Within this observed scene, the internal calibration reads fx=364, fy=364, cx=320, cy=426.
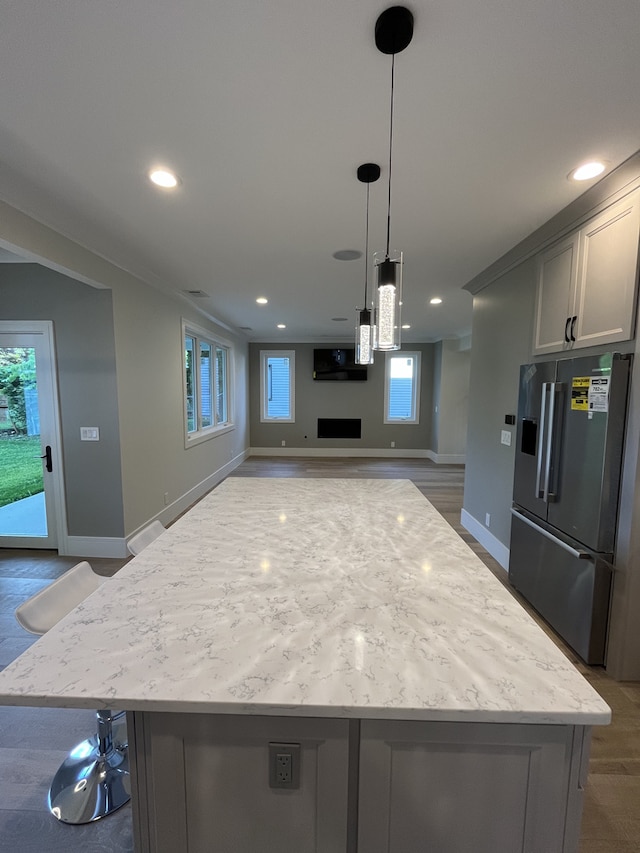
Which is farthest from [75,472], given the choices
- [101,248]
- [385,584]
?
[385,584]

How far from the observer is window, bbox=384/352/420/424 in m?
8.02

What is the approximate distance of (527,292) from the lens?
2.84 metres

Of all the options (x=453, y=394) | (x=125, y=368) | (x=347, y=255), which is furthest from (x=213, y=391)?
(x=453, y=394)

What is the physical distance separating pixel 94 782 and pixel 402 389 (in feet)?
24.8

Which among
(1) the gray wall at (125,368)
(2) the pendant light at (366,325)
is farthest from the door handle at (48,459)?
(2) the pendant light at (366,325)

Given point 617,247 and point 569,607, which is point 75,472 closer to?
point 569,607

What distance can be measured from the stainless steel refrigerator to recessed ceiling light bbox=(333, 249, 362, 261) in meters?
1.60

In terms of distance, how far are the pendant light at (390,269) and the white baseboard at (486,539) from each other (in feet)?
8.47

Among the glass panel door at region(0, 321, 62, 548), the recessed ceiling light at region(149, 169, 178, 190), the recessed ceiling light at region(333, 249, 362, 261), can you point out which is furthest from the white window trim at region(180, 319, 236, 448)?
the recessed ceiling light at region(149, 169, 178, 190)

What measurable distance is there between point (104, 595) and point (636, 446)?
7.92ft

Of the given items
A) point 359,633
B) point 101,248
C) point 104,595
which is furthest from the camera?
point 101,248

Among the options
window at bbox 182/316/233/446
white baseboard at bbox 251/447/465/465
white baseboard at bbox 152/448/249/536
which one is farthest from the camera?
white baseboard at bbox 251/447/465/465

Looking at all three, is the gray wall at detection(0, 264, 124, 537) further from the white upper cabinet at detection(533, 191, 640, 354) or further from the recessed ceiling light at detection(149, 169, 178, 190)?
the white upper cabinet at detection(533, 191, 640, 354)

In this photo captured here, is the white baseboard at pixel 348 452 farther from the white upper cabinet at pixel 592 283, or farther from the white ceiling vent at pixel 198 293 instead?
the white upper cabinet at pixel 592 283
